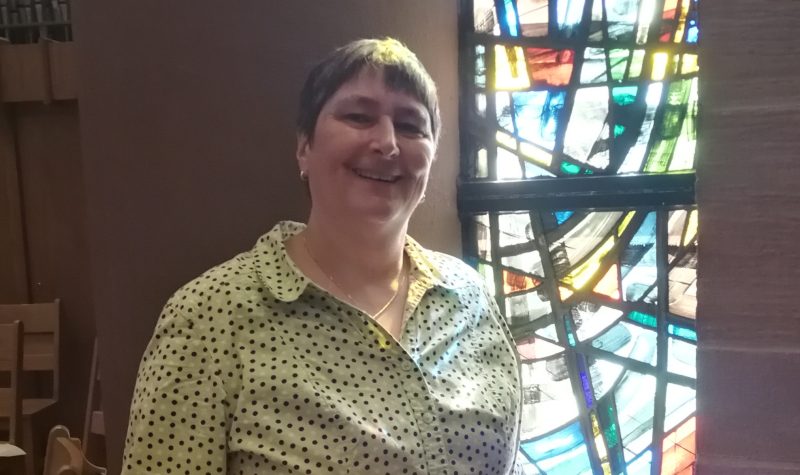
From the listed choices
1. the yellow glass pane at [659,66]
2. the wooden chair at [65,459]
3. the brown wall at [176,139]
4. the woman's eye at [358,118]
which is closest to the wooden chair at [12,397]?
the wooden chair at [65,459]

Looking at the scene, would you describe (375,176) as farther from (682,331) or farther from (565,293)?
(682,331)

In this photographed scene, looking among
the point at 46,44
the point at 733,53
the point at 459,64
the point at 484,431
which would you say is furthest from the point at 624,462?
the point at 46,44

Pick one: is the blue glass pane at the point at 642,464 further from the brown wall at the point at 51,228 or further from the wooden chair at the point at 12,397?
the brown wall at the point at 51,228

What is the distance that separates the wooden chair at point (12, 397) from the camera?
7.19 ft

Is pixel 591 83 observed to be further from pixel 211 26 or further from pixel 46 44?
pixel 46 44

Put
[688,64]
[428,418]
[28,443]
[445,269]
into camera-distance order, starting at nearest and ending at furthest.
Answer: [428,418]
[445,269]
[688,64]
[28,443]

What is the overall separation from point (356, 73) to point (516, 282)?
734 mm

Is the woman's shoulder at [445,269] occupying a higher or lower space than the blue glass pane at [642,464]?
higher

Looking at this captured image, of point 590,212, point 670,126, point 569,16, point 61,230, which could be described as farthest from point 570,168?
point 61,230

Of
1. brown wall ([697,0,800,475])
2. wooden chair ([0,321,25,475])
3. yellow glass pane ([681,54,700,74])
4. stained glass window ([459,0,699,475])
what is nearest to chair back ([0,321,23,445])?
wooden chair ([0,321,25,475])

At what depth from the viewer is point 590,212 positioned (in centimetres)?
150

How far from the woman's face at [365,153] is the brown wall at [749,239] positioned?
0.48 meters

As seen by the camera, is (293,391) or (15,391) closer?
(293,391)

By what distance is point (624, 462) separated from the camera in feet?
5.01
